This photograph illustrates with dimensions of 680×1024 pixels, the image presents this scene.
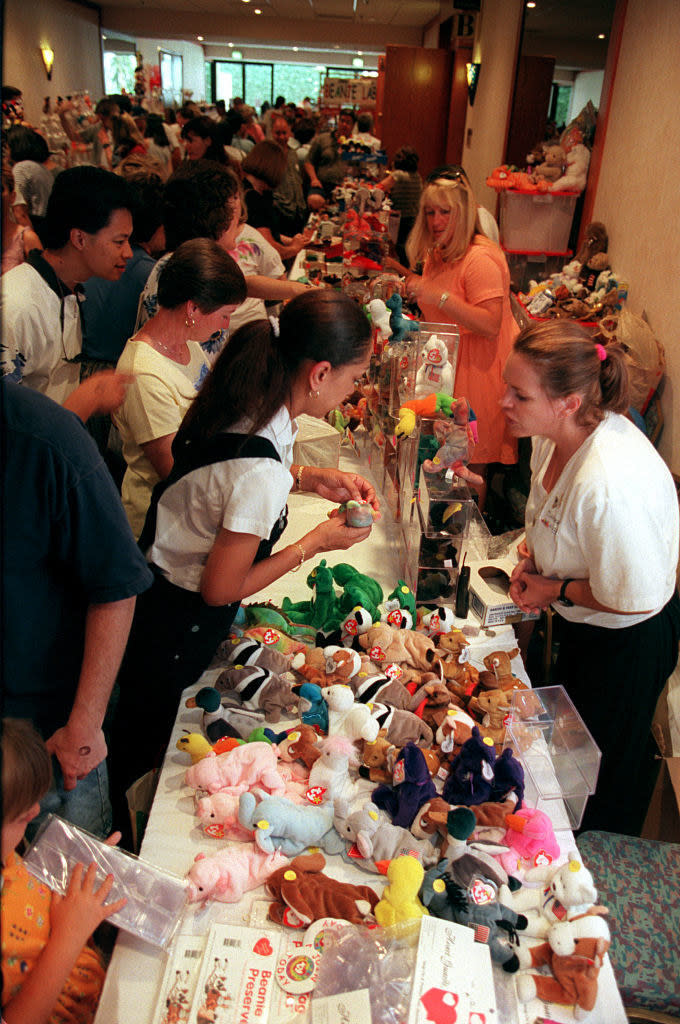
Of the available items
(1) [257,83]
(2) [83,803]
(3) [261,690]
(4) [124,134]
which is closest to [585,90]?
(4) [124,134]

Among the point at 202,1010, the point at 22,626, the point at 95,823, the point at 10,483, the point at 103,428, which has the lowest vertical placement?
the point at 95,823

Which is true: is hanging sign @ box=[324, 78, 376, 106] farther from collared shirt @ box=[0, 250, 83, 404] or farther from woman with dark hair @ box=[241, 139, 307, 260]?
collared shirt @ box=[0, 250, 83, 404]

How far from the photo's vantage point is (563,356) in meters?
1.92

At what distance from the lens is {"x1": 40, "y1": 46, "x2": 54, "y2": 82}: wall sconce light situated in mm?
14587

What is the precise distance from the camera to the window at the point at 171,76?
21.3 meters

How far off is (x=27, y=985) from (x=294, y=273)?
528cm

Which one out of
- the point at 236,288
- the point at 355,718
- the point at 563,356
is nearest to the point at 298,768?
the point at 355,718

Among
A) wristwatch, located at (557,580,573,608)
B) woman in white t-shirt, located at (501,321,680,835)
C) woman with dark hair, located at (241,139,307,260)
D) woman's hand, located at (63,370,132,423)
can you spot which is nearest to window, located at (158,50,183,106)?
woman with dark hair, located at (241,139,307,260)

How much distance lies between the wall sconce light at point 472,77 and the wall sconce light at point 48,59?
948 cm

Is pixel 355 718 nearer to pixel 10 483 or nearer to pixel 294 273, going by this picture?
pixel 10 483

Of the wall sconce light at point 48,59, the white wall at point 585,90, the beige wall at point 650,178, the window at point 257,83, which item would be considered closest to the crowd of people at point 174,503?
the beige wall at point 650,178

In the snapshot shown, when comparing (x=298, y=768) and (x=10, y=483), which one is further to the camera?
(x=298, y=768)

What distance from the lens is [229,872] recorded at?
1324mm

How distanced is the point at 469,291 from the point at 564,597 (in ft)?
5.77
